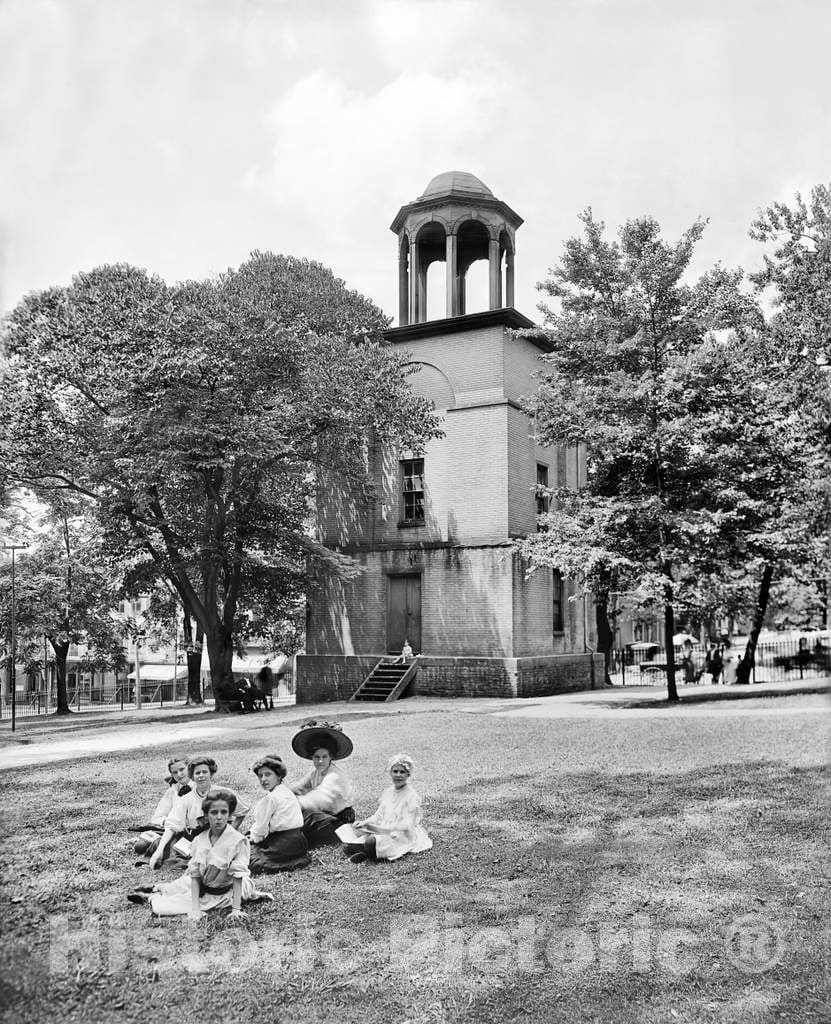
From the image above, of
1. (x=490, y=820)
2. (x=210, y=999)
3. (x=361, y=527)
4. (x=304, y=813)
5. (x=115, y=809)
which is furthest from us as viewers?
(x=361, y=527)

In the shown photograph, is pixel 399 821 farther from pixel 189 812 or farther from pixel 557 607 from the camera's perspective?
pixel 557 607

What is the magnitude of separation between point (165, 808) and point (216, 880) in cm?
64

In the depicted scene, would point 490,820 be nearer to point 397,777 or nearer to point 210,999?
point 397,777

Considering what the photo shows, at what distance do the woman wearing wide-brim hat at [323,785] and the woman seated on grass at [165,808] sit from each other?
0.64 metres

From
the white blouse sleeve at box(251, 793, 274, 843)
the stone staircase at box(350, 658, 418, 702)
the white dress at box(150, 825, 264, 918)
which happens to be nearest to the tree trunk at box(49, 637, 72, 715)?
the stone staircase at box(350, 658, 418, 702)

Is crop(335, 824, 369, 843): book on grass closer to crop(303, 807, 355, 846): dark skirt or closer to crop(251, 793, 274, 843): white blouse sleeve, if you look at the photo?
crop(303, 807, 355, 846): dark skirt

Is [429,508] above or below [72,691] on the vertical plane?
above

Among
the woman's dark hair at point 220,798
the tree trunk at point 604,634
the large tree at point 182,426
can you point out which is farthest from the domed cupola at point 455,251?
the woman's dark hair at point 220,798

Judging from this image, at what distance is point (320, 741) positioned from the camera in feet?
17.7

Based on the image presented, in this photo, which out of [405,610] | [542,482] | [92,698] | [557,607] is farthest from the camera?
[92,698]

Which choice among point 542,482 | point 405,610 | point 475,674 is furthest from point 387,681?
point 542,482

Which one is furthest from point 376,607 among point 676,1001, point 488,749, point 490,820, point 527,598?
point 676,1001

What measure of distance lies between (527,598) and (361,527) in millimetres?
4532

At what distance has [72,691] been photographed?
116 ft
